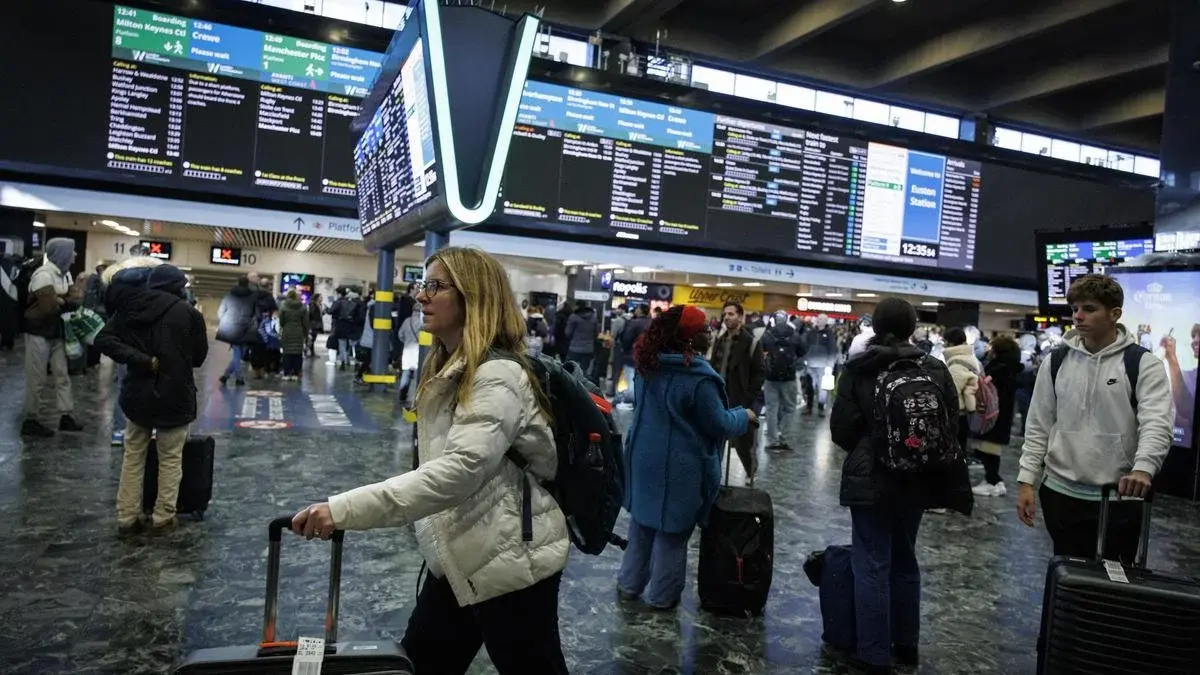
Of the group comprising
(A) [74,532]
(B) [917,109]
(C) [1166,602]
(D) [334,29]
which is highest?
(B) [917,109]

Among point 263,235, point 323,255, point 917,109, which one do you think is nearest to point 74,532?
point 263,235

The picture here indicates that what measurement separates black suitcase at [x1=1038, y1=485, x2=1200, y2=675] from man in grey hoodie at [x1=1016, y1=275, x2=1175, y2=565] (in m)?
0.45

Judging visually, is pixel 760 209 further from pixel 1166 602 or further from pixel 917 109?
pixel 1166 602

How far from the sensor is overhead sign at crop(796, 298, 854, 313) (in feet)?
82.1

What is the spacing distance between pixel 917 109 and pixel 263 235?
1697 cm

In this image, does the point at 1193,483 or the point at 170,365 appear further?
the point at 1193,483

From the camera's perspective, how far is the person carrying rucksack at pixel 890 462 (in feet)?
10.1

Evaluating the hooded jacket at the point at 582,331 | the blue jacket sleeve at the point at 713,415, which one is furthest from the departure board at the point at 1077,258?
the blue jacket sleeve at the point at 713,415

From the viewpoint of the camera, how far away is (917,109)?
21641mm

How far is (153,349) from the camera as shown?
4574 millimetres

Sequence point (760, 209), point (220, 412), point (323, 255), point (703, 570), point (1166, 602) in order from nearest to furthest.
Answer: point (1166, 602) < point (703, 570) < point (220, 412) < point (760, 209) < point (323, 255)

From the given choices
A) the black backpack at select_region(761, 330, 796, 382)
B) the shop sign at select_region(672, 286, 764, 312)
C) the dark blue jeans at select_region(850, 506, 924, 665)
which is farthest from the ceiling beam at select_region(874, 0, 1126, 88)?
the dark blue jeans at select_region(850, 506, 924, 665)

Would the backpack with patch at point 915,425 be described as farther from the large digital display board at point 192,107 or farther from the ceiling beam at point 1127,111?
→ the ceiling beam at point 1127,111

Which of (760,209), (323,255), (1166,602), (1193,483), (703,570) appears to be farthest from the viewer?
(323,255)
